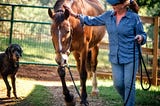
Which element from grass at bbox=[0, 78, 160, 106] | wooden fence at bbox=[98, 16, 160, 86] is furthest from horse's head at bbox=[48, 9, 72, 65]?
wooden fence at bbox=[98, 16, 160, 86]

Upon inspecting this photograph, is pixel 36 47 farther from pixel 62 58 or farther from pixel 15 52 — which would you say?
pixel 62 58

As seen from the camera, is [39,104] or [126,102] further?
[39,104]

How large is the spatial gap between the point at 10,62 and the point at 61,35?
212 centimetres

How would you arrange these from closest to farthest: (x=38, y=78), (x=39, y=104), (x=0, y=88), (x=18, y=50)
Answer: (x=39, y=104) < (x=18, y=50) < (x=0, y=88) < (x=38, y=78)

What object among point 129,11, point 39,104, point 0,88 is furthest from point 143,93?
point 129,11

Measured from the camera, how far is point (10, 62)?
728 centimetres

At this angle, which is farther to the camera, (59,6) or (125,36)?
(59,6)

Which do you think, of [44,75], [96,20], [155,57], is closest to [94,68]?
[44,75]

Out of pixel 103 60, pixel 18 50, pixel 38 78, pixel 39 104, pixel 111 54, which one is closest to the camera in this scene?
pixel 111 54

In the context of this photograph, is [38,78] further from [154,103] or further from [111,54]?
[111,54]

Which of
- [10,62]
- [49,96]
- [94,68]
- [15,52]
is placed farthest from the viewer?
[94,68]

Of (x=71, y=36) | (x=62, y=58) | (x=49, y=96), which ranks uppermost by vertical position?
(x=71, y=36)

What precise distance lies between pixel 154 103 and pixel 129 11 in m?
2.99

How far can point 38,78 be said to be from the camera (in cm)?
1034
